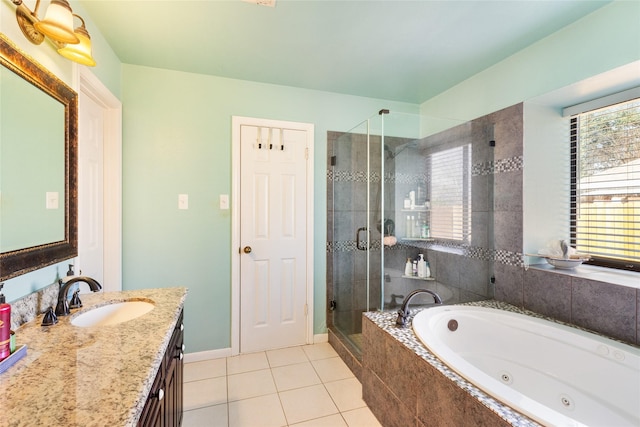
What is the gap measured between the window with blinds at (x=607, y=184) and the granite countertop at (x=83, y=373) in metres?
2.59

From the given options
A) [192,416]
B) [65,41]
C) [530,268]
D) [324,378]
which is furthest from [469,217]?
[65,41]

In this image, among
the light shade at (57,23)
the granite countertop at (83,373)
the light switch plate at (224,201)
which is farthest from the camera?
the light switch plate at (224,201)

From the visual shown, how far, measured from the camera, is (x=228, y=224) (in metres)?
2.47

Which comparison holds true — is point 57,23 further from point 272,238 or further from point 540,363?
point 540,363

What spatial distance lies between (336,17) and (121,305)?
207 centimetres

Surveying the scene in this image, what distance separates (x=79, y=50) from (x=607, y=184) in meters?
3.16

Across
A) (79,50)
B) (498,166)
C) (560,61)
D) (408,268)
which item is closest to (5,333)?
(79,50)

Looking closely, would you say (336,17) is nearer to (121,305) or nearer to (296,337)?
(121,305)

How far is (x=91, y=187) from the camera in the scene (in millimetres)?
1927

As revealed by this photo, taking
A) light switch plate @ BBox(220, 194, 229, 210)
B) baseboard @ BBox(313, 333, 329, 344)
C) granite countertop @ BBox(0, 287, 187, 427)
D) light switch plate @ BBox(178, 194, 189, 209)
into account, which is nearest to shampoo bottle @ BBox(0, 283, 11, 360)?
granite countertop @ BBox(0, 287, 187, 427)

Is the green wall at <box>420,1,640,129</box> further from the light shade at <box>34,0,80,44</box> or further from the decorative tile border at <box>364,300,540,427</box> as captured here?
the light shade at <box>34,0,80,44</box>

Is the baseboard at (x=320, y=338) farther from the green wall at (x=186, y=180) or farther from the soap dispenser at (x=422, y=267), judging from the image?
the soap dispenser at (x=422, y=267)

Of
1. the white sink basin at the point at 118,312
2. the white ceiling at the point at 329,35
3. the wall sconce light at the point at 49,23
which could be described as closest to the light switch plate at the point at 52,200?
the white sink basin at the point at 118,312

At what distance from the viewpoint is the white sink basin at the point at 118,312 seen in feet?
4.60
